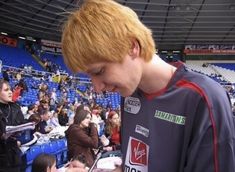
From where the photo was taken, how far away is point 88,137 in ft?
14.6

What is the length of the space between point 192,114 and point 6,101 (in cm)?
305

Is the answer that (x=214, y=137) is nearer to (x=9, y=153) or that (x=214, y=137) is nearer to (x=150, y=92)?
(x=150, y=92)

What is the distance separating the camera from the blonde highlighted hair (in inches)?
43.5

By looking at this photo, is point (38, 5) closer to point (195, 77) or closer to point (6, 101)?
point (6, 101)

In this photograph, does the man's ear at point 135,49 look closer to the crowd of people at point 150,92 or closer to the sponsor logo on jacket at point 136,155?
Result: the crowd of people at point 150,92

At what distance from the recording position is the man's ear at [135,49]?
117 cm

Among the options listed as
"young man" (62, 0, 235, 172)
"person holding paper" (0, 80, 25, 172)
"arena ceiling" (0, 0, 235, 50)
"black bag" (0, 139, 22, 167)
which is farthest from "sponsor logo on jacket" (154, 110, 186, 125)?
"arena ceiling" (0, 0, 235, 50)

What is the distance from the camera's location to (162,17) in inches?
950

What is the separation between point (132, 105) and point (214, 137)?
1.34ft

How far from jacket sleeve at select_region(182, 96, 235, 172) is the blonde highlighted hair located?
0.29m

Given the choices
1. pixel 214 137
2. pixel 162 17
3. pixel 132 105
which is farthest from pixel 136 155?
pixel 162 17

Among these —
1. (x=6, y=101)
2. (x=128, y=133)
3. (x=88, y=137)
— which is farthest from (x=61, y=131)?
(x=128, y=133)

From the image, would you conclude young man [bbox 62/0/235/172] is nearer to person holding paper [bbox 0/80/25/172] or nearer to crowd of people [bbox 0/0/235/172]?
crowd of people [bbox 0/0/235/172]

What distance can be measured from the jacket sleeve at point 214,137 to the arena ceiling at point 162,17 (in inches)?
741
